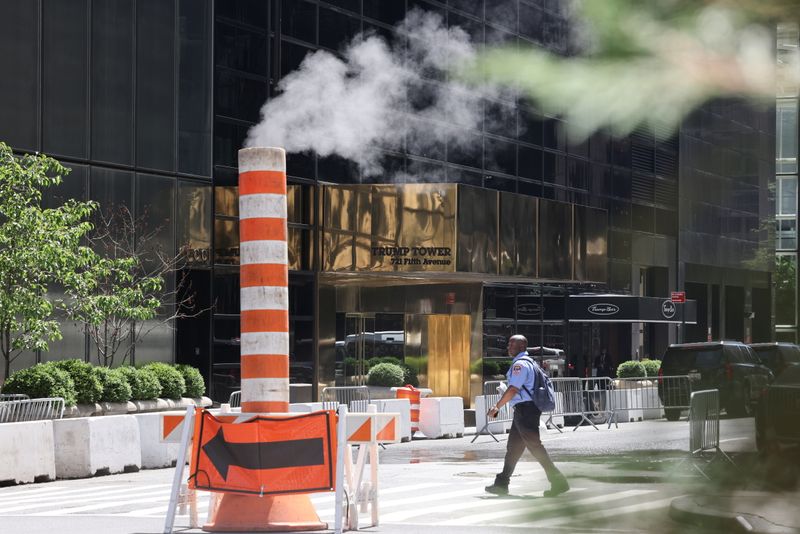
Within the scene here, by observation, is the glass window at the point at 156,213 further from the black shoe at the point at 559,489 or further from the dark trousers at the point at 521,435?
the black shoe at the point at 559,489

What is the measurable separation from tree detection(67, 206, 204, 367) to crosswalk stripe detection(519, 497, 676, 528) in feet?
66.7

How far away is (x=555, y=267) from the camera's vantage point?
115 feet

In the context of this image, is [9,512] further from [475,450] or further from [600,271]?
[600,271]

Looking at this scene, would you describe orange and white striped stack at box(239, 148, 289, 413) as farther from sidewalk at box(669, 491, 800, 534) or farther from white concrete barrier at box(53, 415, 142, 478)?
sidewalk at box(669, 491, 800, 534)

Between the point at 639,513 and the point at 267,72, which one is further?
the point at 267,72

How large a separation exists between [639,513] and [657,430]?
1.67 metres

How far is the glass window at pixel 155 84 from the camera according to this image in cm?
2812

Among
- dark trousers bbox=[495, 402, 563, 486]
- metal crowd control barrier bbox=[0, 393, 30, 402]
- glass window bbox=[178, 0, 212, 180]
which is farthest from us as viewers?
glass window bbox=[178, 0, 212, 180]

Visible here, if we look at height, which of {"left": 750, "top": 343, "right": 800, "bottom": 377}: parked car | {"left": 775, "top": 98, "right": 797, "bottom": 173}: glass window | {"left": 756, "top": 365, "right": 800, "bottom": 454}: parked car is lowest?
{"left": 756, "top": 365, "right": 800, "bottom": 454}: parked car

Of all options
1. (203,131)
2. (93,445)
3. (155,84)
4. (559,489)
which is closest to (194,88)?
(203,131)

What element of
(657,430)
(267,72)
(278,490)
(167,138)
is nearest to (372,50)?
(267,72)

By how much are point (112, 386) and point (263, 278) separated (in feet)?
35.2

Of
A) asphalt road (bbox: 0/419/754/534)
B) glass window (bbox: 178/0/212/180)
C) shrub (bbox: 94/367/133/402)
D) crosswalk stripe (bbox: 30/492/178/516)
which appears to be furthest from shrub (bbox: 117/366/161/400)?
glass window (bbox: 178/0/212/180)

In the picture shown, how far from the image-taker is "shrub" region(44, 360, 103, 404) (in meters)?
21.0
